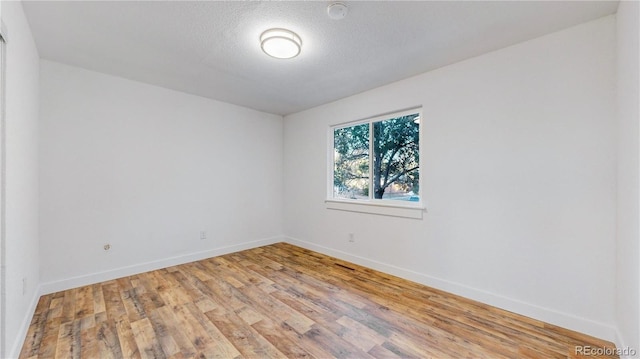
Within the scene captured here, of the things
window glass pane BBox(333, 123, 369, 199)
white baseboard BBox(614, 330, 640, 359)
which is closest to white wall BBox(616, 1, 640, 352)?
white baseboard BBox(614, 330, 640, 359)

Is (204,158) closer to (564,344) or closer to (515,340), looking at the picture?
(515,340)

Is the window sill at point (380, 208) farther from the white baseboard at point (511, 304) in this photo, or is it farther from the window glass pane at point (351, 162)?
the white baseboard at point (511, 304)

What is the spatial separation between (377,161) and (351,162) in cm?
48

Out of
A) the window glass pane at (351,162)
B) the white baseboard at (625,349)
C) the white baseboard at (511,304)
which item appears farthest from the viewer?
the window glass pane at (351,162)

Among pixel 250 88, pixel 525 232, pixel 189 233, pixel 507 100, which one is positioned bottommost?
pixel 189 233

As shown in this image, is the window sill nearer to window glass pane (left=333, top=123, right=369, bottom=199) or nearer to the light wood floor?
window glass pane (left=333, top=123, right=369, bottom=199)

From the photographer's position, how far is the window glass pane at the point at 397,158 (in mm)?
3125

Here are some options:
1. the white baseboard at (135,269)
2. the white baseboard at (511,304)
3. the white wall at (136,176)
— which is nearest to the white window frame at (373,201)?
the white baseboard at (511,304)

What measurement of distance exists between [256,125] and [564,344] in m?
4.49

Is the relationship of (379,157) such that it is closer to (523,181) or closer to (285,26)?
(523,181)

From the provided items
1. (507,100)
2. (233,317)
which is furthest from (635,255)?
(233,317)

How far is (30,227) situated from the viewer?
2240 millimetres

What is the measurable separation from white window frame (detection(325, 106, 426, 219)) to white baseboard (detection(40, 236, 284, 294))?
66.6 inches

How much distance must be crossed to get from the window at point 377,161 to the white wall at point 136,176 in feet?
4.93
